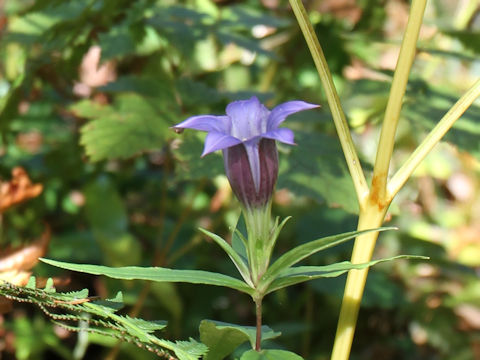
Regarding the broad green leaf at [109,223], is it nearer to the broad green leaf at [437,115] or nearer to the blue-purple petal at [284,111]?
the broad green leaf at [437,115]

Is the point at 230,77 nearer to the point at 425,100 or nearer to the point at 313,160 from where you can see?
the point at 425,100

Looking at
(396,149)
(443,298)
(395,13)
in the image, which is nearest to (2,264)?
(443,298)

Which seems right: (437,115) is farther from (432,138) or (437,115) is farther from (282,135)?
(282,135)

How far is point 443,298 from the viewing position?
220 centimetres

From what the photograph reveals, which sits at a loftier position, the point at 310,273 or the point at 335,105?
the point at 335,105

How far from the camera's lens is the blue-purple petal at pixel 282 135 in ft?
2.13

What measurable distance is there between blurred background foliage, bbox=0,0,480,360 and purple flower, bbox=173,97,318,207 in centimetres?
34

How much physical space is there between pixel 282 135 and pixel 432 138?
0.63 feet

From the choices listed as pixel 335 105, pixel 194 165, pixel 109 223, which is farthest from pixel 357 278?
pixel 109 223

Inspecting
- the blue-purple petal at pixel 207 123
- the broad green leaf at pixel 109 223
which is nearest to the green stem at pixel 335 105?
the blue-purple petal at pixel 207 123

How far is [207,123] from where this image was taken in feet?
2.30

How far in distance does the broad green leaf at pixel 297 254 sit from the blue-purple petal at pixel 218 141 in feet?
0.42

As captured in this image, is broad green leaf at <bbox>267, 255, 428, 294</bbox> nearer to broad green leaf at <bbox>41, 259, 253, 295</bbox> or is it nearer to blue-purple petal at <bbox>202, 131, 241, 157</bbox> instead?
broad green leaf at <bbox>41, 259, 253, 295</bbox>

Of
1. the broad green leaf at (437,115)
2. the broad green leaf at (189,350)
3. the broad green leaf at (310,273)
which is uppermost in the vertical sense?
the broad green leaf at (310,273)
